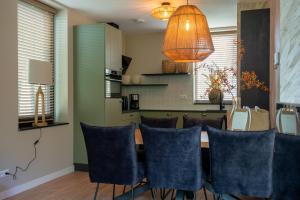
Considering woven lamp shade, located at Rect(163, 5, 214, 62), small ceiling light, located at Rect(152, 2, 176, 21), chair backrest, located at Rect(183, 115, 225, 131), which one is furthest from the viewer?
small ceiling light, located at Rect(152, 2, 176, 21)

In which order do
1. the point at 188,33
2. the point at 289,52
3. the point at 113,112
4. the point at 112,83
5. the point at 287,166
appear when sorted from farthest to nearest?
the point at 112,83 → the point at 113,112 → the point at 188,33 → the point at 289,52 → the point at 287,166

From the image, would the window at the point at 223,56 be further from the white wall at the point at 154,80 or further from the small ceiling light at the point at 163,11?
the small ceiling light at the point at 163,11

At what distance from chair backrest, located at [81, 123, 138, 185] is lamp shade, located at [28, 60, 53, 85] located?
1.51 m

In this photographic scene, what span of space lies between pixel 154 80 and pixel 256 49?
9.24 ft

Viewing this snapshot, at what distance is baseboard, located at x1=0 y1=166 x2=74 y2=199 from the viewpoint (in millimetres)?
3634

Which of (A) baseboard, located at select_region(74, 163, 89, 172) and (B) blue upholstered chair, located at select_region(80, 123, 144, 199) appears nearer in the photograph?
(B) blue upholstered chair, located at select_region(80, 123, 144, 199)

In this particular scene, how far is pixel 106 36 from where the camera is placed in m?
4.89

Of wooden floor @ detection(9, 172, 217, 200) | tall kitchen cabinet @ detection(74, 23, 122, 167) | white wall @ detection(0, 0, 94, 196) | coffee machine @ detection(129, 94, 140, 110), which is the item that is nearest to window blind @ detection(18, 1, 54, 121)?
white wall @ detection(0, 0, 94, 196)

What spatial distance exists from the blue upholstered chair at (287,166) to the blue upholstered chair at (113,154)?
3.86 ft

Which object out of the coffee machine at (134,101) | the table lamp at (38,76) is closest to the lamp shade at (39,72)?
the table lamp at (38,76)

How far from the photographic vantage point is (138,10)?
16.0 ft

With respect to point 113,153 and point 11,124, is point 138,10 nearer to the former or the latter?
point 11,124

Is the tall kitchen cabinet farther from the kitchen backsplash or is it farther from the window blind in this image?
the kitchen backsplash

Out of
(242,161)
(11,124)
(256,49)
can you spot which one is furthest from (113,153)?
Result: (256,49)
